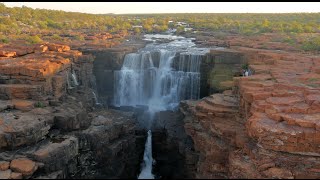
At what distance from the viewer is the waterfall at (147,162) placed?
1625cm

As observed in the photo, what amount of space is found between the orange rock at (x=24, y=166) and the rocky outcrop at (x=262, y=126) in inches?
236

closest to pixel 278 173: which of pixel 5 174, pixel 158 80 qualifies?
pixel 5 174

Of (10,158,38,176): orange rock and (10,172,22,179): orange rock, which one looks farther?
(10,158,38,176): orange rock

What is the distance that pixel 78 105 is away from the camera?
19.2 metres

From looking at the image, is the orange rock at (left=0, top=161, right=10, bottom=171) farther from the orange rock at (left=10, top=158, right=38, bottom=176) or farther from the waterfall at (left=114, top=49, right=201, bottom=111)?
the waterfall at (left=114, top=49, right=201, bottom=111)

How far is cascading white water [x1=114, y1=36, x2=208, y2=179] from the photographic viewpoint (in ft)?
81.0

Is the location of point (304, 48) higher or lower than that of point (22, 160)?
higher

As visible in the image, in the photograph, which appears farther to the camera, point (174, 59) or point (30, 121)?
point (174, 59)

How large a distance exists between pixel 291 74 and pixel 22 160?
11.9 metres

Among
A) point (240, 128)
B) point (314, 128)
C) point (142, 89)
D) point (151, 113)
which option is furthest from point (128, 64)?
point (314, 128)

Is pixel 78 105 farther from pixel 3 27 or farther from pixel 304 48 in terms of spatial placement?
pixel 3 27

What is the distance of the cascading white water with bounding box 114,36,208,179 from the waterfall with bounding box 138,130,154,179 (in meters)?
5.02

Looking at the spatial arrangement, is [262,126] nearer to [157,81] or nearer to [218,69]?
[218,69]

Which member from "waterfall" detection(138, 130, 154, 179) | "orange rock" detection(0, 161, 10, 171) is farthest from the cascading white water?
"orange rock" detection(0, 161, 10, 171)
